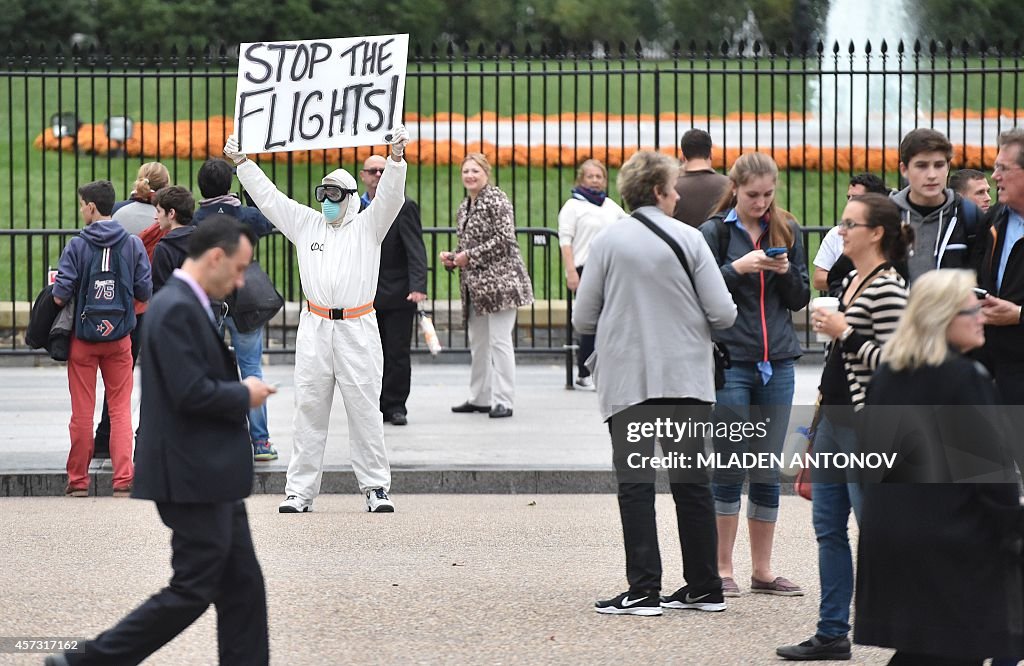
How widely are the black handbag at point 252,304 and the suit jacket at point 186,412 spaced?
14.7 ft

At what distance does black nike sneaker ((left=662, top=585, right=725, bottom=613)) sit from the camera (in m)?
6.41

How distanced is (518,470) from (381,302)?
6.83ft

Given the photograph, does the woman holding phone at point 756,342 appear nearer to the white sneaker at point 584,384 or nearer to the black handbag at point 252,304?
the black handbag at point 252,304

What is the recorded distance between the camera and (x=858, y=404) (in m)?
5.51

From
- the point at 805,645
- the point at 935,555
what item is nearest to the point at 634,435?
the point at 805,645

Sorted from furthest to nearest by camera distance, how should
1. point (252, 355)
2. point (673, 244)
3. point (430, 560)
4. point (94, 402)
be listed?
point (252, 355)
point (94, 402)
point (430, 560)
point (673, 244)

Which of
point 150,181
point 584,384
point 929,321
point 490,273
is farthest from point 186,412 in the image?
point 584,384

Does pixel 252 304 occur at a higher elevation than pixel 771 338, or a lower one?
higher

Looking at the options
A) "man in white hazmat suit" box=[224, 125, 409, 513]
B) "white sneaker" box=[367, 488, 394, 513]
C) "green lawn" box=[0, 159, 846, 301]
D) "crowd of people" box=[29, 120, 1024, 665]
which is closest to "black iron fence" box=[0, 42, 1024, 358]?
"green lawn" box=[0, 159, 846, 301]

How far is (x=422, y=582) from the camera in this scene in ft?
22.7

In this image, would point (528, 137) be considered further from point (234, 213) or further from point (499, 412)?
point (234, 213)

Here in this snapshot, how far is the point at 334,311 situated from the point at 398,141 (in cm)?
93

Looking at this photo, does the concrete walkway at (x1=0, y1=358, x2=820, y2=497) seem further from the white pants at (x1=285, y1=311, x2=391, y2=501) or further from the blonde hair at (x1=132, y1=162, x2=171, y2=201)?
the blonde hair at (x1=132, y1=162, x2=171, y2=201)

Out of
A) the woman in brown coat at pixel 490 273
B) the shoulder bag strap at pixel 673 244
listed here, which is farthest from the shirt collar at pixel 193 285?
the woman in brown coat at pixel 490 273
